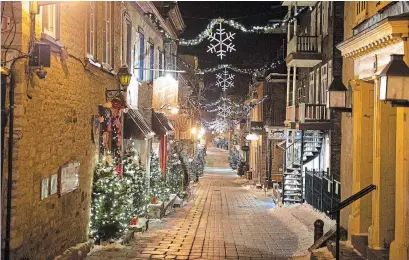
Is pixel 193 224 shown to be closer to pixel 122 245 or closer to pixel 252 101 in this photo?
pixel 122 245

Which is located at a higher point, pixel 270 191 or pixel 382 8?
pixel 382 8

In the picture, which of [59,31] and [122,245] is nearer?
[59,31]

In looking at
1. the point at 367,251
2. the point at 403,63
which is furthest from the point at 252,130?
the point at 403,63

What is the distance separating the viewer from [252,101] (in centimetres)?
4203

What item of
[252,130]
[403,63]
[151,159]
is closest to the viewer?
[403,63]

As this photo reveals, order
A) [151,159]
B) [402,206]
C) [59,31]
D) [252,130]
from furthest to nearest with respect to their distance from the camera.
→ [252,130] → [151,159] → [59,31] → [402,206]

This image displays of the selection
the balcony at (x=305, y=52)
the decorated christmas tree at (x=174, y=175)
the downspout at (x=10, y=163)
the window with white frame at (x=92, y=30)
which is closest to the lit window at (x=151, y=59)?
the decorated christmas tree at (x=174, y=175)

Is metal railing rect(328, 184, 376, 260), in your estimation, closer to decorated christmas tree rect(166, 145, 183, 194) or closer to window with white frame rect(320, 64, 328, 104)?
window with white frame rect(320, 64, 328, 104)

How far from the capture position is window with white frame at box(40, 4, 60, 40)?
895 centimetres

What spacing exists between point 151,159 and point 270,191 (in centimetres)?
1363

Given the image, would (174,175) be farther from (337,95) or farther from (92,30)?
(337,95)

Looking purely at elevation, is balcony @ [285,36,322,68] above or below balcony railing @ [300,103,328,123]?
above

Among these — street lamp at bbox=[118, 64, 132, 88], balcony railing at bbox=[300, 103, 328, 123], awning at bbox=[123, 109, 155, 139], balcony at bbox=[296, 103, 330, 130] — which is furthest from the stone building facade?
balcony railing at bbox=[300, 103, 328, 123]

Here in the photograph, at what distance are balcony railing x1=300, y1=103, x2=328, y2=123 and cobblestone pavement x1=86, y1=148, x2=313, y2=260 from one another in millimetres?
4281
